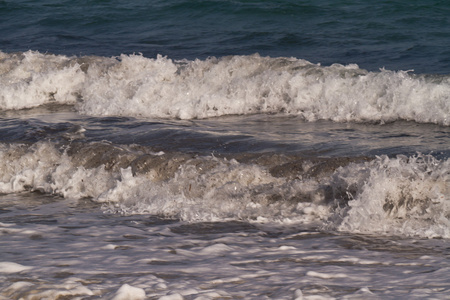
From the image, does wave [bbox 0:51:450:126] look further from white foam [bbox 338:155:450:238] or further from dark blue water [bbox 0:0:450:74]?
white foam [bbox 338:155:450:238]

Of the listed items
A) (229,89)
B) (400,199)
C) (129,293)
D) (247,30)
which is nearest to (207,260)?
(129,293)

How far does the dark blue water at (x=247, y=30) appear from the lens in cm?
1429

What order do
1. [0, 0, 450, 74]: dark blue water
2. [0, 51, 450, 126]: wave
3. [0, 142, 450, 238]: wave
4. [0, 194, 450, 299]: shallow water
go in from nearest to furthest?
[0, 194, 450, 299]: shallow water
[0, 142, 450, 238]: wave
[0, 51, 450, 126]: wave
[0, 0, 450, 74]: dark blue water

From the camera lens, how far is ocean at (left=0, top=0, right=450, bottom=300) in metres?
3.75

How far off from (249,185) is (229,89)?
4.70m

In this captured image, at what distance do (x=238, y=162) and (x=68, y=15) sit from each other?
16.4 m

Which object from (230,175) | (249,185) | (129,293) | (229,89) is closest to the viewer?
(129,293)

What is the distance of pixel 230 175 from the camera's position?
20.2 feet

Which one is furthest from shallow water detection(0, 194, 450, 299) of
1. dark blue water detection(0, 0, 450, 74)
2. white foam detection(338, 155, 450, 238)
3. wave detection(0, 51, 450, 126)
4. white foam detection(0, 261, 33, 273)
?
dark blue water detection(0, 0, 450, 74)

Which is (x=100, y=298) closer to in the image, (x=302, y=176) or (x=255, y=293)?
(x=255, y=293)

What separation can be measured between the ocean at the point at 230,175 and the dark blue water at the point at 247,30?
0.56 feet

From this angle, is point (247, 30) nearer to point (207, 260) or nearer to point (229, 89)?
point (229, 89)

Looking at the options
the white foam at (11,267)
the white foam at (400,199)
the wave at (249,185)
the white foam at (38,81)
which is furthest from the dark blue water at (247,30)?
the white foam at (11,267)

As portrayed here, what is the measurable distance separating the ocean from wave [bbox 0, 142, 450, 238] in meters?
0.02
